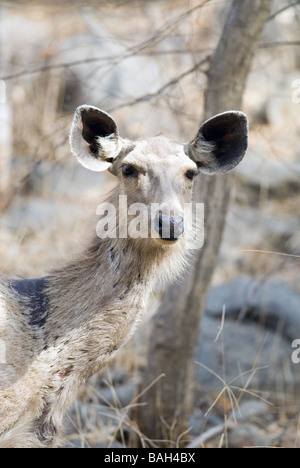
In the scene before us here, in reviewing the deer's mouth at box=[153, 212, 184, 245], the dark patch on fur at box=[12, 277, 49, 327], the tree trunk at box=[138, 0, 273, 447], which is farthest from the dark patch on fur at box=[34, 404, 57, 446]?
the tree trunk at box=[138, 0, 273, 447]

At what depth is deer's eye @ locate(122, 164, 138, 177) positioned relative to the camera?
452 centimetres

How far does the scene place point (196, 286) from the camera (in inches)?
246

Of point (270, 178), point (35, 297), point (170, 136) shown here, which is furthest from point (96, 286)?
point (270, 178)

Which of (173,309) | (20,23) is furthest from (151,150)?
(20,23)

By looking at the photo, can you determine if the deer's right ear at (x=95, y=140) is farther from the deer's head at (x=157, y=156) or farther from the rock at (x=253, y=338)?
the rock at (x=253, y=338)

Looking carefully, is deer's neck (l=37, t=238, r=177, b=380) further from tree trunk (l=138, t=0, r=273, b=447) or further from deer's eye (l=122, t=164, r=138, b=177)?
tree trunk (l=138, t=0, r=273, b=447)

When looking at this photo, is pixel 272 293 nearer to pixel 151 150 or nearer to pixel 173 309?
pixel 173 309

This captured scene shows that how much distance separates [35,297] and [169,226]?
135 centimetres

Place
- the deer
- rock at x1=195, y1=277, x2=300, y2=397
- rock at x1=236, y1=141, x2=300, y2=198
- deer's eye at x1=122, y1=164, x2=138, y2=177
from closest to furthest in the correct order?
the deer, deer's eye at x1=122, y1=164, x2=138, y2=177, rock at x1=195, y1=277, x2=300, y2=397, rock at x1=236, y1=141, x2=300, y2=198

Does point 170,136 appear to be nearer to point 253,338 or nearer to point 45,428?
point 253,338

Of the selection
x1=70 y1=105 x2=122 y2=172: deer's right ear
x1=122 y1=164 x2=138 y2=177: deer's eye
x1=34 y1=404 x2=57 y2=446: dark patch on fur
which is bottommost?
x1=34 y1=404 x2=57 y2=446: dark patch on fur

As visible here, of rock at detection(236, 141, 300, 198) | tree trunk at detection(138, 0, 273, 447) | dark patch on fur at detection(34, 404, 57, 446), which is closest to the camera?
dark patch on fur at detection(34, 404, 57, 446)

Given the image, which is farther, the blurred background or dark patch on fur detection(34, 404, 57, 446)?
the blurred background

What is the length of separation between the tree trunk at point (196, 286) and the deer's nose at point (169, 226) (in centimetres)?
187
